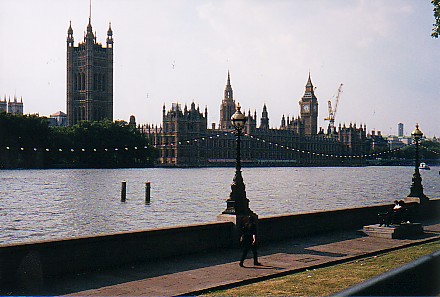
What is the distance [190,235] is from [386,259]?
439 cm

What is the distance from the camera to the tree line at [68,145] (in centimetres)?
10738

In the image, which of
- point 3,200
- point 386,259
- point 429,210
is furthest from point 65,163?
point 386,259

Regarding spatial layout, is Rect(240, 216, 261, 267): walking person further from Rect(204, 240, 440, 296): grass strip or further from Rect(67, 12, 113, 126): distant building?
Rect(67, 12, 113, 126): distant building

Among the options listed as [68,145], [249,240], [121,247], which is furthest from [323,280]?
[68,145]

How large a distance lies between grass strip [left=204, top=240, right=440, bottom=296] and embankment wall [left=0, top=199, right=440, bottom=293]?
2.95 m

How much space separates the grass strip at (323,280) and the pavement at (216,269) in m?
0.31

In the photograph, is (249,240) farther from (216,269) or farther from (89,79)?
(89,79)

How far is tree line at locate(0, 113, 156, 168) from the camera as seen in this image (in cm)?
10738

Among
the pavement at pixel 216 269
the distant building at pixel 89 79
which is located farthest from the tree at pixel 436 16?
the distant building at pixel 89 79

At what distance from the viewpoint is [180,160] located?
7308 inches

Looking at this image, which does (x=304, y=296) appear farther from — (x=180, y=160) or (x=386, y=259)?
(x=180, y=160)

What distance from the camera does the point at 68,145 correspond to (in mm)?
119188

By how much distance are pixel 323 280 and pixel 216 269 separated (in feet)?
7.68

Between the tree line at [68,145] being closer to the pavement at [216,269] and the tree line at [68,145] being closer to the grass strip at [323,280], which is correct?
the pavement at [216,269]
